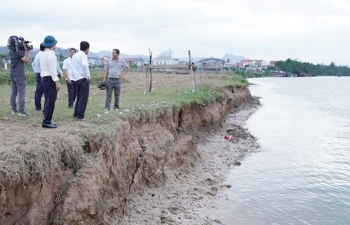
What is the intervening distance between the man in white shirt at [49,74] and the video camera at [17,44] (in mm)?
1353

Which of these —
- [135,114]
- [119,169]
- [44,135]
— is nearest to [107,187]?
[119,169]

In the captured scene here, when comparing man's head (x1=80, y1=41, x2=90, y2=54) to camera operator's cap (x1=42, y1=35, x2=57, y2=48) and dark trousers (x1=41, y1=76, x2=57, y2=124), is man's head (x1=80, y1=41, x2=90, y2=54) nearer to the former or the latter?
camera operator's cap (x1=42, y1=35, x2=57, y2=48)

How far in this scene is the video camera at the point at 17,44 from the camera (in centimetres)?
838

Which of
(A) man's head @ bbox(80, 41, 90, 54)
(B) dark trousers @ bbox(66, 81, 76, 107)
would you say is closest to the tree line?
(B) dark trousers @ bbox(66, 81, 76, 107)

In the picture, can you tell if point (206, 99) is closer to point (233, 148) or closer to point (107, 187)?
point (233, 148)

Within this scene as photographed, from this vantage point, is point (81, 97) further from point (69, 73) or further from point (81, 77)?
point (69, 73)

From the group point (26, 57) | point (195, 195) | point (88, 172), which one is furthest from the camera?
point (195, 195)

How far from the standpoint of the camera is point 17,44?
329 inches

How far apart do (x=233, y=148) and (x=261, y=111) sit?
12632 mm

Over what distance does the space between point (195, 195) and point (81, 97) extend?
11.5 ft

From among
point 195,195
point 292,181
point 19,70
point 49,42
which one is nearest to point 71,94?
point 19,70

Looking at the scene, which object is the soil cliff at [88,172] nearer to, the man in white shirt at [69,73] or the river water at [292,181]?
the river water at [292,181]

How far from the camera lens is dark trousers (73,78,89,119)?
8.50 meters

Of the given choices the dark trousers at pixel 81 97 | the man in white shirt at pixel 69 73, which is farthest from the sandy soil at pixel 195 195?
the man in white shirt at pixel 69 73
